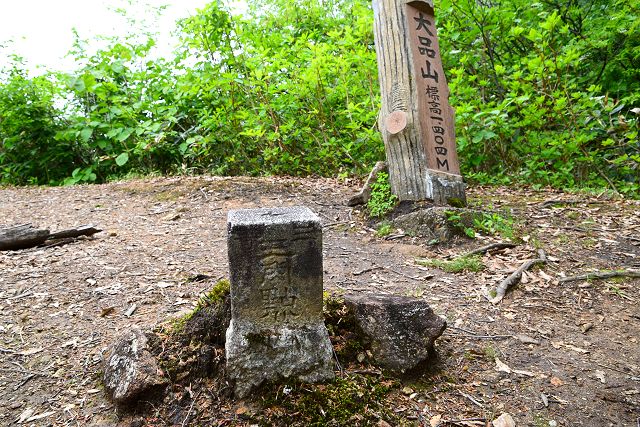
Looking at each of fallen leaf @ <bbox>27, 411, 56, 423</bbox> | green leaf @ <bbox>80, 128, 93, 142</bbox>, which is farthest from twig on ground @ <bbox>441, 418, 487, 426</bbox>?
green leaf @ <bbox>80, 128, 93, 142</bbox>

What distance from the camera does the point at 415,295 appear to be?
314 cm

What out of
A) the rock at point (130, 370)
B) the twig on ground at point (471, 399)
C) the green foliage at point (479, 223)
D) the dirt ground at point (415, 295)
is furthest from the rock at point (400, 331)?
the green foliage at point (479, 223)

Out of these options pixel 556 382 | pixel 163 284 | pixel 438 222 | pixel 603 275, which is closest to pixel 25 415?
pixel 163 284

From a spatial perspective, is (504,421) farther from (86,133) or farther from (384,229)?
(86,133)

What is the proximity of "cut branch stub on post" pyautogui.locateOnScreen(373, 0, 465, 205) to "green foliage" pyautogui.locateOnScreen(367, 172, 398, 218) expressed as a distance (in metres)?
0.10

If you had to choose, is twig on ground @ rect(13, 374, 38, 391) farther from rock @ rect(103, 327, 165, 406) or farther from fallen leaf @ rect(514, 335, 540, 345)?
fallen leaf @ rect(514, 335, 540, 345)

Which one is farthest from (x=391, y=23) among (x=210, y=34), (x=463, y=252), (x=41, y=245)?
(x=41, y=245)

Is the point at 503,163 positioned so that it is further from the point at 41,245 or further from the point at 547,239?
the point at 41,245

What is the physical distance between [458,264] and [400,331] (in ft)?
4.86

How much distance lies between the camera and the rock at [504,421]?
2.01 metres

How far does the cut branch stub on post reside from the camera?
15.1 ft

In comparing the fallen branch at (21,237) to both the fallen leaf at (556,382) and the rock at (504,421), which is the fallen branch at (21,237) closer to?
the rock at (504,421)

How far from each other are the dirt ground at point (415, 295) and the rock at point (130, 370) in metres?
0.10

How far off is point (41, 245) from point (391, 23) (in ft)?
13.8
